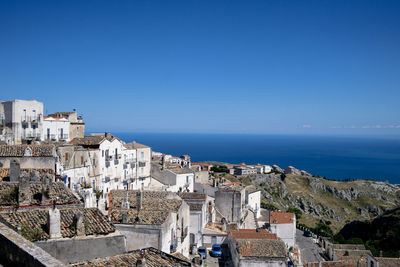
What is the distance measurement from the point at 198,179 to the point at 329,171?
162 m

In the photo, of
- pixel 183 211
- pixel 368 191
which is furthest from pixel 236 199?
pixel 368 191

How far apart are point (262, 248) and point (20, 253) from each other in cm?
2368

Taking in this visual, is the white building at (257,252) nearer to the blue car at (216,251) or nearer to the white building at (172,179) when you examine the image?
the blue car at (216,251)

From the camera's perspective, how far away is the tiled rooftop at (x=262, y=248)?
2657 centimetres

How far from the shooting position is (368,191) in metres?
111

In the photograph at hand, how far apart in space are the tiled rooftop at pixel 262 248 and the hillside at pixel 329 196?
5575cm

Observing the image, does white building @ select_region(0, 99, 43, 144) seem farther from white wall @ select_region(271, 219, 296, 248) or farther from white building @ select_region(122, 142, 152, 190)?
white wall @ select_region(271, 219, 296, 248)

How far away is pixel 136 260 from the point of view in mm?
10945

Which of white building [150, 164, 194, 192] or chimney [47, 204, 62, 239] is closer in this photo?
chimney [47, 204, 62, 239]

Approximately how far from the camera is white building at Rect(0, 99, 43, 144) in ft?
127

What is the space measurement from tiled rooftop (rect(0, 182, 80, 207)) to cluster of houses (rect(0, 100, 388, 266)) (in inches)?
1.8

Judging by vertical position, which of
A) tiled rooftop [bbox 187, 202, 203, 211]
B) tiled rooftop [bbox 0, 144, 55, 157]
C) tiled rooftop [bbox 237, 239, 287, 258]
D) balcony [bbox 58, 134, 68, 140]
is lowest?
tiled rooftop [bbox 237, 239, 287, 258]

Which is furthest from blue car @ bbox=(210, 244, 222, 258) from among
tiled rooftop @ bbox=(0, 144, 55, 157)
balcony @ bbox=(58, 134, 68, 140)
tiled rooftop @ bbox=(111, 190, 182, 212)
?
balcony @ bbox=(58, 134, 68, 140)

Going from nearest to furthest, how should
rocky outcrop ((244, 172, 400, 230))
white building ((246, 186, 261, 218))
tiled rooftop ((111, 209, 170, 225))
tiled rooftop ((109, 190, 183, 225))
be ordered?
tiled rooftop ((111, 209, 170, 225)), tiled rooftop ((109, 190, 183, 225)), white building ((246, 186, 261, 218)), rocky outcrop ((244, 172, 400, 230))
